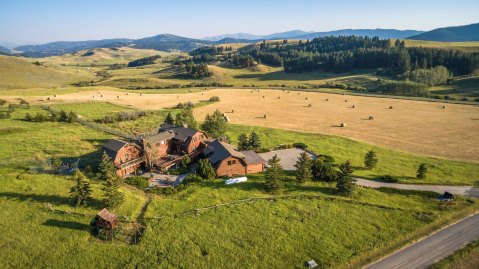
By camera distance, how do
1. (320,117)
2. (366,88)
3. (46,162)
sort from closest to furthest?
(46,162) → (320,117) → (366,88)

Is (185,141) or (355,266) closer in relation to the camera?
(355,266)

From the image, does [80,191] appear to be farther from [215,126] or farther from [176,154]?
[215,126]

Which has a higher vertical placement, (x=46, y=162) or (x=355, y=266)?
(x=46, y=162)

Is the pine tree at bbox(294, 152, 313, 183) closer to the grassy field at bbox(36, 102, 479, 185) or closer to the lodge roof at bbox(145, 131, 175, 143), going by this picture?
the grassy field at bbox(36, 102, 479, 185)

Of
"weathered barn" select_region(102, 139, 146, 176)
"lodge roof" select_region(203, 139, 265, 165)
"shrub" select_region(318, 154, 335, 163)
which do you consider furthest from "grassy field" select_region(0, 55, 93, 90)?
"shrub" select_region(318, 154, 335, 163)

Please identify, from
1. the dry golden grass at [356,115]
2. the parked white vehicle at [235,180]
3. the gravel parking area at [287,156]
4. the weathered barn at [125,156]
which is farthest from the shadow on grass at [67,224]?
the dry golden grass at [356,115]

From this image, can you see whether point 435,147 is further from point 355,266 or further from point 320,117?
point 355,266

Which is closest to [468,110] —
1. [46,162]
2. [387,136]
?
[387,136]
